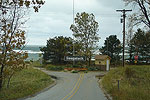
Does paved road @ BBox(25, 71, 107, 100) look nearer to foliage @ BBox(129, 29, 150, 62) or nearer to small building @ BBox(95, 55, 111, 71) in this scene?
small building @ BBox(95, 55, 111, 71)

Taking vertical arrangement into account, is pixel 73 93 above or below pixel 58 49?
below

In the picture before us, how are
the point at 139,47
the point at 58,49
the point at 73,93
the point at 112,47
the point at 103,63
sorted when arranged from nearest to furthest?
1. the point at 73,93
2. the point at 103,63
3. the point at 58,49
4. the point at 139,47
5. the point at 112,47

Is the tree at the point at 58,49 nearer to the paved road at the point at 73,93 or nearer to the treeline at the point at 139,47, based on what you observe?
the treeline at the point at 139,47

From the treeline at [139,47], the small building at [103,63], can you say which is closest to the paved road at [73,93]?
the small building at [103,63]

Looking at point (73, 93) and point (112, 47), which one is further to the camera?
point (112, 47)

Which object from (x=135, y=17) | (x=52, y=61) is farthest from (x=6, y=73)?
(x=52, y=61)

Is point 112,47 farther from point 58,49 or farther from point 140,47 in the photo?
point 58,49

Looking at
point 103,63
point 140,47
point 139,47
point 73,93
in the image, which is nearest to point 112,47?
point 139,47

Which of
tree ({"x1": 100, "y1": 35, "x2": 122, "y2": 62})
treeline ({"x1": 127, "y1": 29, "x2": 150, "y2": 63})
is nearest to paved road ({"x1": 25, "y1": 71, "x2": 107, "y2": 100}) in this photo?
treeline ({"x1": 127, "y1": 29, "x2": 150, "y2": 63})

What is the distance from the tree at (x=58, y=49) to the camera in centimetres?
4600

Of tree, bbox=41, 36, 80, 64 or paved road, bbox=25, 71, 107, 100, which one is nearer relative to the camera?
paved road, bbox=25, 71, 107, 100

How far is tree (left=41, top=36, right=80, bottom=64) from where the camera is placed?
46.0 metres

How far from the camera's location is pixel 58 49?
46.2 metres

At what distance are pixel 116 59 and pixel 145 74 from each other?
32.8 metres
